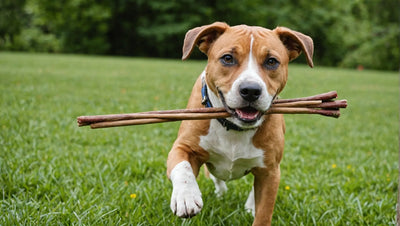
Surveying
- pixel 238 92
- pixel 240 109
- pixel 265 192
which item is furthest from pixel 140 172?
pixel 238 92

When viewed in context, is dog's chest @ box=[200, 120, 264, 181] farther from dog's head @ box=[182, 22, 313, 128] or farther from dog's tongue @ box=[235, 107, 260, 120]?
dog's tongue @ box=[235, 107, 260, 120]

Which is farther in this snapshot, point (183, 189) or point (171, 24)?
point (171, 24)

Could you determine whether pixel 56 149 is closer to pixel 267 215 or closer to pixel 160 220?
pixel 160 220

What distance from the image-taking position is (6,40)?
32.1m

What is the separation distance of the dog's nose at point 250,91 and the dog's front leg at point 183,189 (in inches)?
28.2

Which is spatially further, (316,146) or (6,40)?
(6,40)

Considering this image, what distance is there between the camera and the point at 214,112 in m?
3.15

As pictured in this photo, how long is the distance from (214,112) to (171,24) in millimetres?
34894

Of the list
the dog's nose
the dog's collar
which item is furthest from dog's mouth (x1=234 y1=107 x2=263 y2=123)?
the dog's collar

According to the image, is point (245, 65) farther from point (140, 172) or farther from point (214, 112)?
point (140, 172)

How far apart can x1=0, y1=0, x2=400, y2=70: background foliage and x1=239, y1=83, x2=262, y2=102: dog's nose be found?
32.4 meters

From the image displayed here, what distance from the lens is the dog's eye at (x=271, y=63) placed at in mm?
3276

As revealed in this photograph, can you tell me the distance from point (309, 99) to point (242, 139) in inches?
25.9

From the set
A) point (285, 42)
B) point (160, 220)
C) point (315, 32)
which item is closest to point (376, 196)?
point (285, 42)
